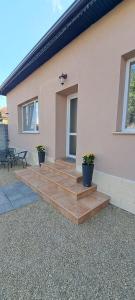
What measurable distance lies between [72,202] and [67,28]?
13.7ft

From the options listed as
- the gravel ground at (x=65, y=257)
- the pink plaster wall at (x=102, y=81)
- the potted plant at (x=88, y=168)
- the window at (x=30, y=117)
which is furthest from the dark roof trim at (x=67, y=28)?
the gravel ground at (x=65, y=257)

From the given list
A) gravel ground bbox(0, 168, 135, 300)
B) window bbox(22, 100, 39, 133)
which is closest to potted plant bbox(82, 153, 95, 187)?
gravel ground bbox(0, 168, 135, 300)

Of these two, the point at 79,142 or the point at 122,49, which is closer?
the point at 122,49

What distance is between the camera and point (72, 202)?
10.1ft

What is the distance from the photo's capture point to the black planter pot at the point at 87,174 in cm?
339

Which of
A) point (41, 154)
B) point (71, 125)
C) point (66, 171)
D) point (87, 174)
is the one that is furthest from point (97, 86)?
Result: point (41, 154)

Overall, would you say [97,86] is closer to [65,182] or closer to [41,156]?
[65,182]

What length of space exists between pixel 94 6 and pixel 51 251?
4.49 meters

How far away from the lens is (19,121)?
7.98 m

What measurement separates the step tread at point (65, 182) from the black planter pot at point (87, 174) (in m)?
0.12

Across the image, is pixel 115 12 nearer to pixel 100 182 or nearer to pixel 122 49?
pixel 122 49

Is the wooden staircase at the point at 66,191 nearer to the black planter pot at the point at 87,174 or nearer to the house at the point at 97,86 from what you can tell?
the black planter pot at the point at 87,174

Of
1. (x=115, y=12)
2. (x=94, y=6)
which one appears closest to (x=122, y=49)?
(x=115, y=12)

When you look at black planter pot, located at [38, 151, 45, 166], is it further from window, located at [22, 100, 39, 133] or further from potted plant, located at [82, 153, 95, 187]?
potted plant, located at [82, 153, 95, 187]
